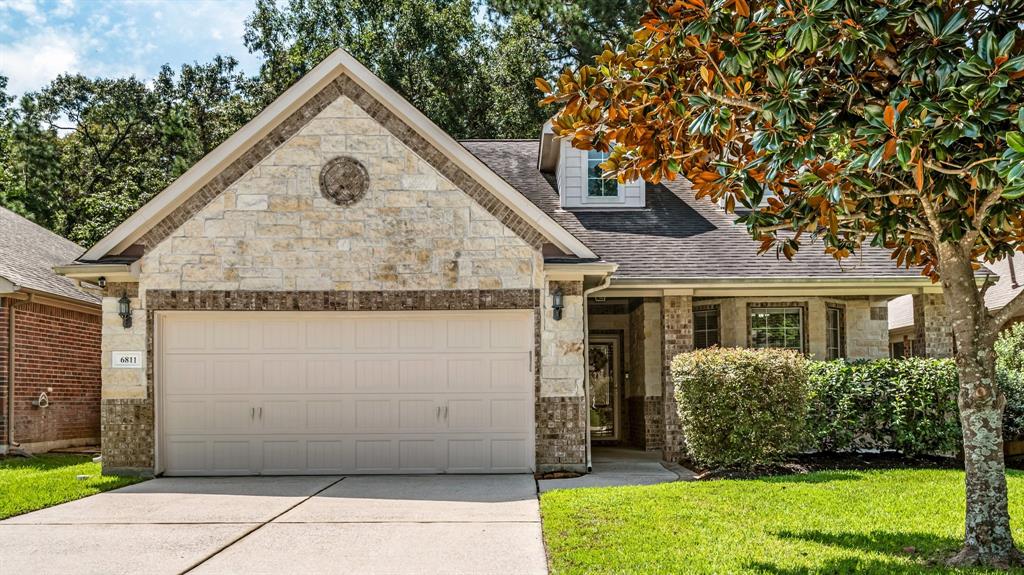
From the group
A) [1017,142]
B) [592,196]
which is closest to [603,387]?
[592,196]

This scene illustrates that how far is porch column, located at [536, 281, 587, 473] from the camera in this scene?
1216 cm

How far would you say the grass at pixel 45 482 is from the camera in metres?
9.97

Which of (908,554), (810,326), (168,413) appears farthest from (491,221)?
(908,554)

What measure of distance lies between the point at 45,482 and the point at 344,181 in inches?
212

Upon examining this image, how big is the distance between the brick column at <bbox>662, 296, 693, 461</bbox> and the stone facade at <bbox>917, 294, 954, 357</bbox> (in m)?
3.75

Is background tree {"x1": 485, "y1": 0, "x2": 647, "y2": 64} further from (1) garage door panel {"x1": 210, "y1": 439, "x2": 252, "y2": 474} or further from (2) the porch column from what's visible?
(1) garage door panel {"x1": 210, "y1": 439, "x2": 252, "y2": 474}

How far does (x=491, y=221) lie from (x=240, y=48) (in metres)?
24.1

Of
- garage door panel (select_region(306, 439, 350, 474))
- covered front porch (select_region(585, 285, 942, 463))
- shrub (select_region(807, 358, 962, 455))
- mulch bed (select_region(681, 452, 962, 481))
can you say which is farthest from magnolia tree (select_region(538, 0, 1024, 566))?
covered front porch (select_region(585, 285, 942, 463))

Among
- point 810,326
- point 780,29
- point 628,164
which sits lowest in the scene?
point 810,326

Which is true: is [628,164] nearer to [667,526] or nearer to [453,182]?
[667,526]

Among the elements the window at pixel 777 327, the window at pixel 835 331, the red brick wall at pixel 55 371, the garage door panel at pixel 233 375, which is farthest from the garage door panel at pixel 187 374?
the window at pixel 835 331

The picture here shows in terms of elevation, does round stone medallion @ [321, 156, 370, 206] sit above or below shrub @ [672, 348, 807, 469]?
above

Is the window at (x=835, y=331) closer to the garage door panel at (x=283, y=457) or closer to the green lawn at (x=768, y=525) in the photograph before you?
the green lawn at (x=768, y=525)

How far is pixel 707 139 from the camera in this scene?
6.86 m
